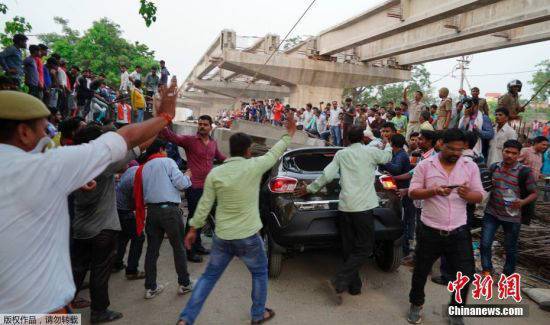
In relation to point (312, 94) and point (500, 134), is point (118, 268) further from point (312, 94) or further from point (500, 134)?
point (312, 94)

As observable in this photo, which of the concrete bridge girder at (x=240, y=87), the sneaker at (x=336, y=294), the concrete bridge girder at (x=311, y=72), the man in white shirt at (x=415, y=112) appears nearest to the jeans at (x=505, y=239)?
the sneaker at (x=336, y=294)

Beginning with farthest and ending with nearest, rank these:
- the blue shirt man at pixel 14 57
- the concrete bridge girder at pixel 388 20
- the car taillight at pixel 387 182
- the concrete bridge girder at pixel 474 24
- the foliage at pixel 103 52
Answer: the foliage at pixel 103 52, the concrete bridge girder at pixel 388 20, the concrete bridge girder at pixel 474 24, the blue shirt man at pixel 14 57, the car taillight at pixel 387 182

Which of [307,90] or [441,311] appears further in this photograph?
[307,90]

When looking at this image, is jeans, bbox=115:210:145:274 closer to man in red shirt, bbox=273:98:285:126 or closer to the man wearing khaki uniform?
the man wearing khaki uniform

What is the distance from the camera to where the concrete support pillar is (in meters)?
20.0

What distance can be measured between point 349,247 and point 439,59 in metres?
14.3

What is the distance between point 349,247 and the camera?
12.6ft

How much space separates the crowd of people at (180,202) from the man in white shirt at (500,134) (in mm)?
27

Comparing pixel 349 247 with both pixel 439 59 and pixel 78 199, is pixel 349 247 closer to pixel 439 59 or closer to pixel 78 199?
pixel 78 199

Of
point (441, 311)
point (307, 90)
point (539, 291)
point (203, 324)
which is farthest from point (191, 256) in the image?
point (307, 90)

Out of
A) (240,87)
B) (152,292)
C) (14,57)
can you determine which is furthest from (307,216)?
(240,87)

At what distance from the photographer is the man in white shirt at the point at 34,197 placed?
4.32ft

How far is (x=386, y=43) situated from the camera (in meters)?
15.8

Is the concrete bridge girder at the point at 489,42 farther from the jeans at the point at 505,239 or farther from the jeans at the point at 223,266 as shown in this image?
the jeans at the point at 223,266
